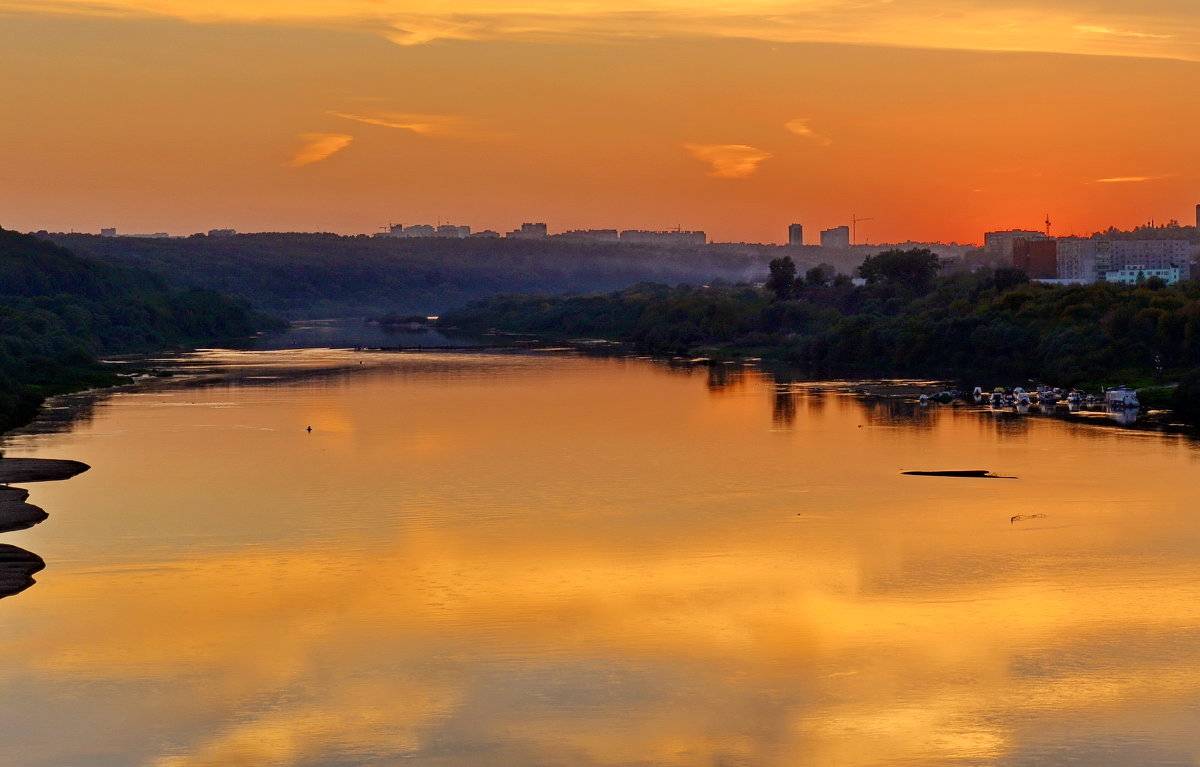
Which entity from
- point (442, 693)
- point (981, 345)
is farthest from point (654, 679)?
point (981, 345)

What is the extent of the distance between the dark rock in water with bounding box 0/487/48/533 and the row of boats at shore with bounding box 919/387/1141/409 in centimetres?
4263

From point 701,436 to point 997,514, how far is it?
20.1 metres

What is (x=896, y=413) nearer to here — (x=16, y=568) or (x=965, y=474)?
(x=965, y=474)

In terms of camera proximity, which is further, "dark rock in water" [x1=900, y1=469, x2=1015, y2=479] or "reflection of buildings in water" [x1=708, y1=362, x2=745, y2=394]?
"reflection of buildings in water" [x1=708, y1=362, x2=745, y2=394]

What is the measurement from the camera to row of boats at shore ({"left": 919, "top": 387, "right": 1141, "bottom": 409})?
67.2 m

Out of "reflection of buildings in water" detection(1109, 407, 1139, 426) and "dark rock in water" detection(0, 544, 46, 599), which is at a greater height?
"reflection of buildings in water" detection(1109, 407, 1139, 426)

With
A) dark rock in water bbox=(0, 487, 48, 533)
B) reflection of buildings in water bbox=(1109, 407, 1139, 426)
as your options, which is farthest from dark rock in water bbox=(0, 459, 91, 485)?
reflection of buildings in water bbox=(1109, 407, 1139, 426)

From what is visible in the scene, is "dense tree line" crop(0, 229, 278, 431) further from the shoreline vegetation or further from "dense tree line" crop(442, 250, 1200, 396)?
"dense tree line" crop(442, 250, 1200, 396)

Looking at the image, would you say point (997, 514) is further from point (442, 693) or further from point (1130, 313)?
point (1130, 313)

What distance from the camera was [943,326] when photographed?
98875mm

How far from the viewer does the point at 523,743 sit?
20.6 m

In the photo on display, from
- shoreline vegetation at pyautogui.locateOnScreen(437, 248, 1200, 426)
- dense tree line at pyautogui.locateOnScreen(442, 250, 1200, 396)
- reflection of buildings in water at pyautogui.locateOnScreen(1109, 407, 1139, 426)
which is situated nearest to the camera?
reflection of buildings in water at pyautogui.locateOnScreen(1109, 407, 1139, 426)

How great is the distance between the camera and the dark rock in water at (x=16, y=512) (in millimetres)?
36178

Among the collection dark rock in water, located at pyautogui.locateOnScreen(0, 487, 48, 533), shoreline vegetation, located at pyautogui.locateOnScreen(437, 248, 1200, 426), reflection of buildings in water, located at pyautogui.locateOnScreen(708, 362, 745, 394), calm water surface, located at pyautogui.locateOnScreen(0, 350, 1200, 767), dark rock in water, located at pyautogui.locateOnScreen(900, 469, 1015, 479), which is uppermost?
shoreline vegetation, located at pyautogui.locateOnScreen(437, 248, 1200, 426)
